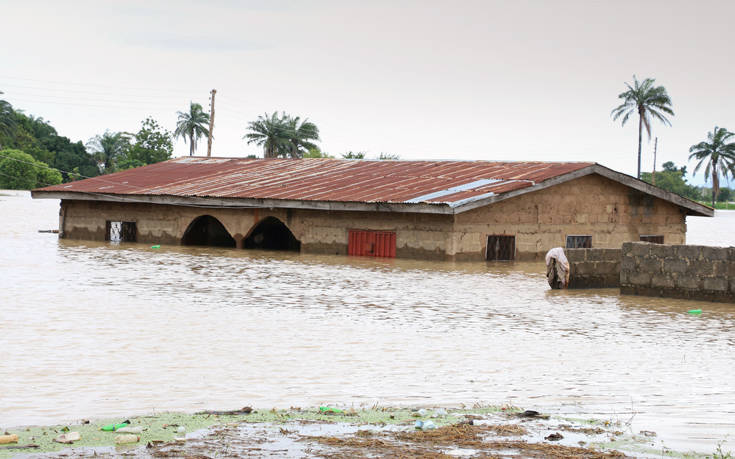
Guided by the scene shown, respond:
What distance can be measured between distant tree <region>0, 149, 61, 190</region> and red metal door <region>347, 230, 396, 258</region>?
8824 centimetres

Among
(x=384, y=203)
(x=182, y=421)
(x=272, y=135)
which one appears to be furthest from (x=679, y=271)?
(x=272, y=135)

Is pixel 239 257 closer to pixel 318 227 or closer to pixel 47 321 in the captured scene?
pixel 318 227

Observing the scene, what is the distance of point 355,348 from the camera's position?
1405cm

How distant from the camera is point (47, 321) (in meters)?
16.5

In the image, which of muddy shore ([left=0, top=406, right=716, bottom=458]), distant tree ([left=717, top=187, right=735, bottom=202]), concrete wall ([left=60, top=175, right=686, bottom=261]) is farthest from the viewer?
distant tree ([left=717, top=187, right=735, bottom=202])

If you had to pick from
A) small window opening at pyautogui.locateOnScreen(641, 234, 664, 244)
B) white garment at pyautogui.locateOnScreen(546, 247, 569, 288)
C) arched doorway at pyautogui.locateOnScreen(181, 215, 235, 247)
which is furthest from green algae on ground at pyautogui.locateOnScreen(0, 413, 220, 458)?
arched doorway at pyautogui.locateOnScreen(181, 215, 235, 247)

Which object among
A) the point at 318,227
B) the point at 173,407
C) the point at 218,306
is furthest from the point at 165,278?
the point at 173,407

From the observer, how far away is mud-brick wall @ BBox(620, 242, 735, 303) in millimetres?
21641

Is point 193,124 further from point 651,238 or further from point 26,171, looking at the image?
point 651,238

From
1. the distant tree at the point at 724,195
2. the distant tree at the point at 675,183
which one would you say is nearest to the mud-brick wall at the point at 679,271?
the distant tree at the point at 675,183

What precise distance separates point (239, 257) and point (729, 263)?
1806 cm

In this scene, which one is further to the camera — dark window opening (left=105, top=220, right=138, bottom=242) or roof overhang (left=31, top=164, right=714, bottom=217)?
dark window opening (left=105, top=220, right=138, bottom=242)

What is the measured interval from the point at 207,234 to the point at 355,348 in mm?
30154

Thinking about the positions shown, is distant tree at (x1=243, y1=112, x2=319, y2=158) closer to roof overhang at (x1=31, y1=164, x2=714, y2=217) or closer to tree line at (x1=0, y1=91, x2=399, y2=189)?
tree line at (x1=0, y1=91, x2=399, y2=189)
